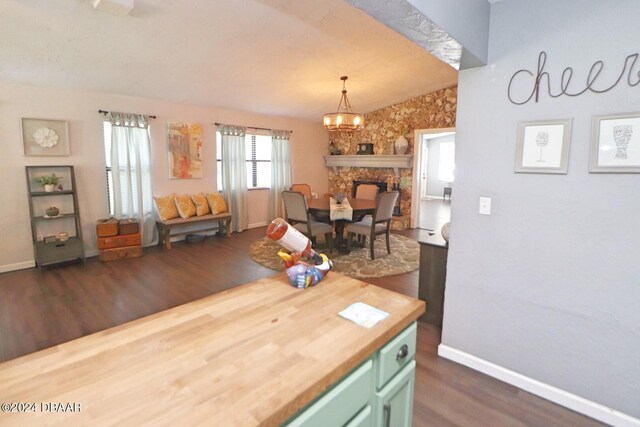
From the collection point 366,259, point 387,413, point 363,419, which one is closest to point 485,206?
point 387,413

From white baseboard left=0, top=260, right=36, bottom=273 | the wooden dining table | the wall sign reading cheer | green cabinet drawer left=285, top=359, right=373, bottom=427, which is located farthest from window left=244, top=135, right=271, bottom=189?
green cabinet drawer left=285, top=359, right=373, bottom=427

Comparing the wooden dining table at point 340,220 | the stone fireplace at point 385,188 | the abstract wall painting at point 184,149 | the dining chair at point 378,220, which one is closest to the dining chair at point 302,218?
the wooden dining table at point 340,220

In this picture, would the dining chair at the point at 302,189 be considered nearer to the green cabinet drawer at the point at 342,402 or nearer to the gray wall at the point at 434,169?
the green cabinet drawer at the point at 342,402

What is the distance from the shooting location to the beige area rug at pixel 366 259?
158 inches

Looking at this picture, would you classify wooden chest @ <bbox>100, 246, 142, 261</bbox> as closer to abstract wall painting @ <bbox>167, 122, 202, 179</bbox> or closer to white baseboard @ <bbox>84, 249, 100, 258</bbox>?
white baseboard @ <bbox>84, 249, 100, 258</bbox>

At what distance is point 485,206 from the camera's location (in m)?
2.04

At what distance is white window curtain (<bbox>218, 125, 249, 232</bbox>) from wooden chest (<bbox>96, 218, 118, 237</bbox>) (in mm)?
1933

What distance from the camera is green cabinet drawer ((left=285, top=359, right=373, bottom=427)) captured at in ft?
2.67

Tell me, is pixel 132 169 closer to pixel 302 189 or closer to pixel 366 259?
pixel 302 189

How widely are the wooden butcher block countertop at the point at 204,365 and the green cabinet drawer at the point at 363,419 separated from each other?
19cm

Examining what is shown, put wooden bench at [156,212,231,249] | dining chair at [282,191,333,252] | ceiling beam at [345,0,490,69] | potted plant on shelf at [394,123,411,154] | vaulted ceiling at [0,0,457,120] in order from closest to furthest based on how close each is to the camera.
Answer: ceiling beam at [345,0,490,69]
vaulted ceiling at [0,0,457,120]
dining chair at [282,191,333,252]
wooden bench at [156,212,231,249]
potted plant on shelf at [394,123,411,154]

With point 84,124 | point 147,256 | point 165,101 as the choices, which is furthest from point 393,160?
point 84,124

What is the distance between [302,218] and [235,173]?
223 cm

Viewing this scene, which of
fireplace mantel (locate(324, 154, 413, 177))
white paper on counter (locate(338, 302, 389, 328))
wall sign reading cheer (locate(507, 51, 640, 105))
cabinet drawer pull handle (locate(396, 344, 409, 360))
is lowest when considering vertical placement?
cabinet drawer pull handle (locate(396, 344, 409, 360))
